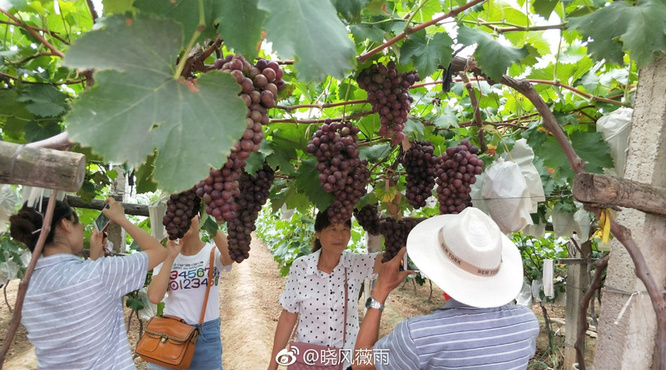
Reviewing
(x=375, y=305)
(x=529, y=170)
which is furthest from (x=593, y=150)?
(x=375, y=305)

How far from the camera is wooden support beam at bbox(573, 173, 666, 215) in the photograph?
168 centimetres

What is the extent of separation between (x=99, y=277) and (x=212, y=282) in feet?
4.71

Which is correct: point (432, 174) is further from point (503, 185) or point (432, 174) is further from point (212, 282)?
point (212, 282)

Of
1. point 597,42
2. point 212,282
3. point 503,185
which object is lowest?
point 212,282

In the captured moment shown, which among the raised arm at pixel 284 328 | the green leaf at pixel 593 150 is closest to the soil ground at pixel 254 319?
the raised arm at pixel 284 328

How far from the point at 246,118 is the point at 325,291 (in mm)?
2283

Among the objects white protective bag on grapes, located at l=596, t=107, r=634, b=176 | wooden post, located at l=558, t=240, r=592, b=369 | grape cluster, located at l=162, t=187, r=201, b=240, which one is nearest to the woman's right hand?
grape cluster, located at l=162, t=187, r=201, b=240

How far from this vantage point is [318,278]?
3.22 m

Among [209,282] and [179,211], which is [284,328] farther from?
[179,211]

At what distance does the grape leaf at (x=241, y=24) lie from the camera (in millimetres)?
960

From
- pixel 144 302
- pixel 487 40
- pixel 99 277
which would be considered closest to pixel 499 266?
pixel 487 40

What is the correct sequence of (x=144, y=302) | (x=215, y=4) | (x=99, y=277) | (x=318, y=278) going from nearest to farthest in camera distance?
(x=215, y=4)
(x=99, y=277)
(x=318, y=278)
(x=144, y=302)

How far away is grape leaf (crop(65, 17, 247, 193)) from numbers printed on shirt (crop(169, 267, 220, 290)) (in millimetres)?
3041

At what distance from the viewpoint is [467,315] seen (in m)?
1.86
